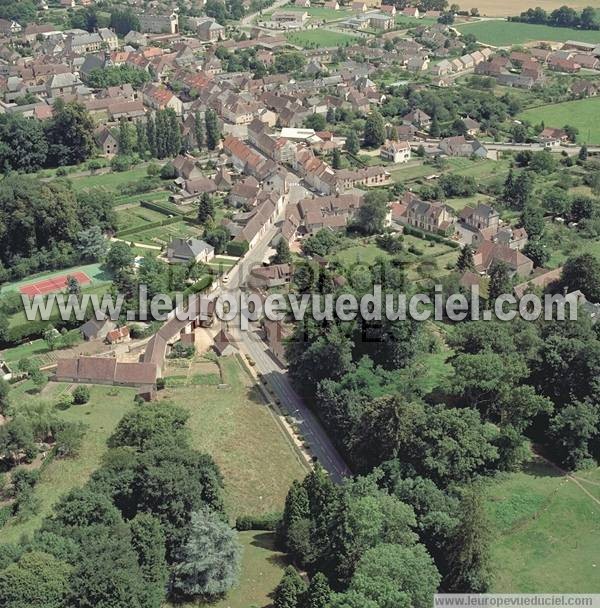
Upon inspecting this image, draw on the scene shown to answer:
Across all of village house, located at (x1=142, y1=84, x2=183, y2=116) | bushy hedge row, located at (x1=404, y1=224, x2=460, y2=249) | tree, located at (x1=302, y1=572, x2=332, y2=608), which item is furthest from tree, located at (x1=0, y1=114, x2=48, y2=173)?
tree, located at (x1=302, y1=572, x2=332, y2=608)

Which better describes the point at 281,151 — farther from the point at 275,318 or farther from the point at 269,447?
the point at 269,447

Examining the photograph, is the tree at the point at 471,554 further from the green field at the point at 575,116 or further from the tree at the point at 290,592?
the green field at the point at 575,116

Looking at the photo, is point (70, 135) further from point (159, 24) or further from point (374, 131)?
point (159, 24)

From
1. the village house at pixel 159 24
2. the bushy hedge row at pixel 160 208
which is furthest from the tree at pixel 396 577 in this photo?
the village house at pixel 159 24

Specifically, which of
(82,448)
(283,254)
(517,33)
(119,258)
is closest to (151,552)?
(82,448)

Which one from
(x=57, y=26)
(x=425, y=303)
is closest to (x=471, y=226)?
(x=425, y=303)

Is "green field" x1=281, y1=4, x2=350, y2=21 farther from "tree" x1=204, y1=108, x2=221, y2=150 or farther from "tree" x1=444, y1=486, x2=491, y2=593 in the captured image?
"tree" x1=444, y1=486, x2=491, y2=593
